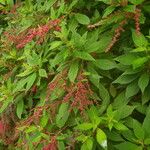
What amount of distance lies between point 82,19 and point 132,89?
30.3 inches

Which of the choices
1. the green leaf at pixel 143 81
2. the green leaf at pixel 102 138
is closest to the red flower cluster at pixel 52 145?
the green leaf at pixel 102 138

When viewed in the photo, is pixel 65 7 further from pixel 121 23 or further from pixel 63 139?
pixel 63 139

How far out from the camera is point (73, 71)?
2545mm

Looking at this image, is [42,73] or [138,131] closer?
[138,131]

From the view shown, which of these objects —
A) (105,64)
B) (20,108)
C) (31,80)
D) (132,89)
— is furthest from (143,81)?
(20,108)

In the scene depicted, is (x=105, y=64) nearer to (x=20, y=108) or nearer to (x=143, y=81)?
(x=143, y=81)

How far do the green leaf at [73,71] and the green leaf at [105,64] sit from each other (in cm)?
14

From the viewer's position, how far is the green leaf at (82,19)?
2816 millimetres

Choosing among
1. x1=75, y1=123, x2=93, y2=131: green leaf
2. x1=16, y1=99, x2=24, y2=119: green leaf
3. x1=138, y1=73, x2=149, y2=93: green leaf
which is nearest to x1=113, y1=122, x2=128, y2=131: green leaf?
x1=75, y1=123, x2=93, y2=131: green leaf

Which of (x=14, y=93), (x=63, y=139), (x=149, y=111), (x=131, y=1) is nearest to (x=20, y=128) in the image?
(x=63, y=139)

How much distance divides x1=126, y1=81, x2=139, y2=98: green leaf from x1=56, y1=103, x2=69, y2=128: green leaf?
0.47 meters

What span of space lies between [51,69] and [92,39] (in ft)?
1.53

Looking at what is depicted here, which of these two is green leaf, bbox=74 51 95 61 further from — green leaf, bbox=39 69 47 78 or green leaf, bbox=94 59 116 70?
green leaf, bbox=39 69 47 78

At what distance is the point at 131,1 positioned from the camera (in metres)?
2.46
